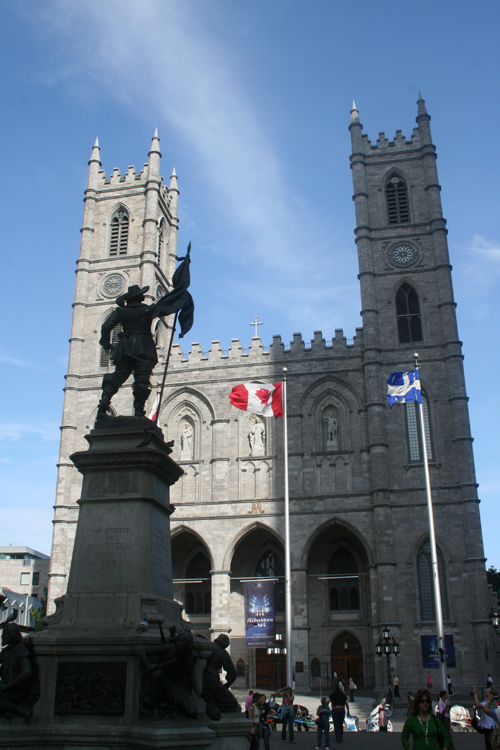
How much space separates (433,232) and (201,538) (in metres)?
19.5

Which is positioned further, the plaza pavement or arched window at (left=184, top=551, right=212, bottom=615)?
arched window at (left=184, top=551, right=212, bottom=615)

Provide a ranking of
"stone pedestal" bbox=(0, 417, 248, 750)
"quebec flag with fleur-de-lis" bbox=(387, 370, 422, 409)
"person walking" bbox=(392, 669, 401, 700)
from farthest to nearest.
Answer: "quebec flag with fleur-de-lis" bbox=(387, 370, 422, 409)
"person walking" bbox=(392, 669, 401, 700)
"stone pedestal" bbox=(0, 417, 248, 750)

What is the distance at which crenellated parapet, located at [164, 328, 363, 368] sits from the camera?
116ft

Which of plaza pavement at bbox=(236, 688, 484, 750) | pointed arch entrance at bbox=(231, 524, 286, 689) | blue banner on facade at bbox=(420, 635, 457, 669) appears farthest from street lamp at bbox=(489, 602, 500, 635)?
pointed arch entrance at bbox=(231, 524, 286, 689)

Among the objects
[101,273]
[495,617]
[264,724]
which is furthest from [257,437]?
[264,724]

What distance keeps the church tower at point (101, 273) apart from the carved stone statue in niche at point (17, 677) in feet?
88.4

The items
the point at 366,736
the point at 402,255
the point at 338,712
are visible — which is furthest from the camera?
the point at 402,255

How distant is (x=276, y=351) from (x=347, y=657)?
48.2 feet

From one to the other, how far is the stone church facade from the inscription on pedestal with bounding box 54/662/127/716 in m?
23.7

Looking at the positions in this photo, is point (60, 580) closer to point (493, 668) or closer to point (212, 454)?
point (212, 454)

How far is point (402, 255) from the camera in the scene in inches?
1458

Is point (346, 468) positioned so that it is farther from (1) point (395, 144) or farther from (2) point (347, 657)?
(1) point (395, 144)

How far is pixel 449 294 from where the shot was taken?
35188 mm

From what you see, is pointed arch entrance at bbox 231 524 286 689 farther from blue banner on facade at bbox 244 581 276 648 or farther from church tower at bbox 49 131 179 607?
church tower at bbox 49 131 179 607
